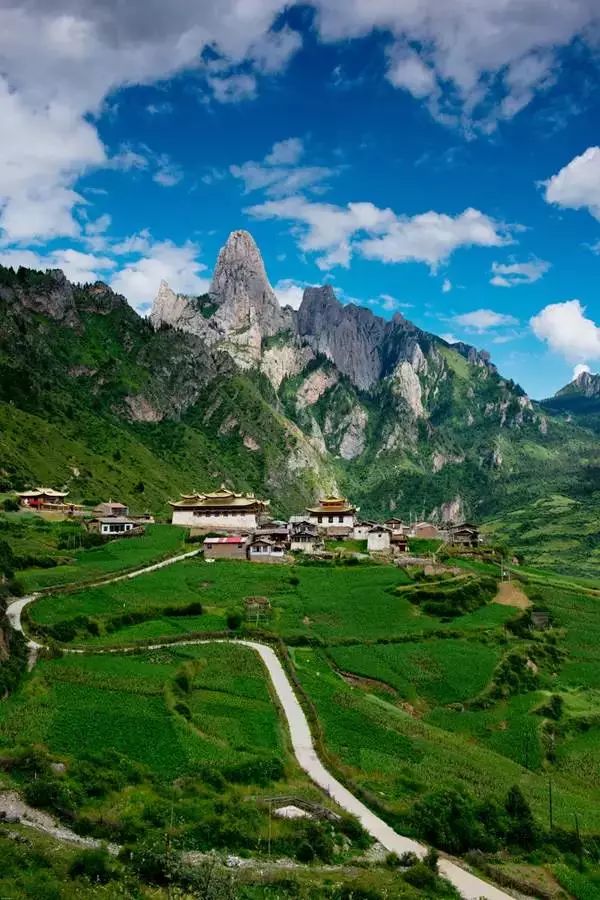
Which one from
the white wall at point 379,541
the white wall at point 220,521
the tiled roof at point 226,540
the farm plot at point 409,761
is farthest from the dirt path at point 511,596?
the white wall at point 220,521

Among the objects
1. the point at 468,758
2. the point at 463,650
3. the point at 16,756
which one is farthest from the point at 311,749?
the point at 463,650

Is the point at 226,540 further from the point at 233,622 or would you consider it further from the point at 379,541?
the point at 233,622

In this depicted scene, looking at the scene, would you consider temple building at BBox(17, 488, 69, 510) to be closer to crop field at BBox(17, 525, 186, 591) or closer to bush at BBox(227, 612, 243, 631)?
crop field at BBox(17, 525, 186, 591)

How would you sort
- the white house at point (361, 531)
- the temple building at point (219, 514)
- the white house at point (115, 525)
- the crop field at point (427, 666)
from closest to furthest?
the crop field at point (427, 666) → the white house at point (115, 525) → the temple building at point (219, 514) → the white house at point (361, 531)

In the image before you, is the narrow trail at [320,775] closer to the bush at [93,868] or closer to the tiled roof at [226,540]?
the bush at [93,868]

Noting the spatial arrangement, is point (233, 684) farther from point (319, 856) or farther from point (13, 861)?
point (13, 861)

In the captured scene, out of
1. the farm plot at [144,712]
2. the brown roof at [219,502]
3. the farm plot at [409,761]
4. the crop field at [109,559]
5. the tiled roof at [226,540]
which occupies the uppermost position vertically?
the brown roof at [219,502]

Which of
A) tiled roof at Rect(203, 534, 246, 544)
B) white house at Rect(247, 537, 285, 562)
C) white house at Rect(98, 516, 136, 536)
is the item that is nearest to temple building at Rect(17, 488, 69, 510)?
white house at Rect(98, 516, 136, 536)
